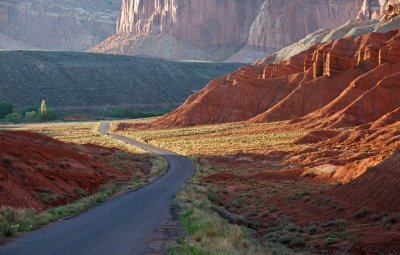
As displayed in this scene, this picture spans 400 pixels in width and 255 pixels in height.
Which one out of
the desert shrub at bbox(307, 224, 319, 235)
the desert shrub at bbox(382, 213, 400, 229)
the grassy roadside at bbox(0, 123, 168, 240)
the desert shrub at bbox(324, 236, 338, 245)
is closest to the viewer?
the grassy roadside at bbox(0, 123, 168, 240)

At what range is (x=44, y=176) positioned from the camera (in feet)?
109

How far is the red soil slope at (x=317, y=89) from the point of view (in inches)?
2982

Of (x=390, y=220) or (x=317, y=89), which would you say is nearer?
(x=390, y=220)

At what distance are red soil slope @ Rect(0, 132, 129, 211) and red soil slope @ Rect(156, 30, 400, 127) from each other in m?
38.5

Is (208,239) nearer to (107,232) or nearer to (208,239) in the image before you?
(208,239)

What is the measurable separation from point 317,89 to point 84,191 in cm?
Answer: 6145

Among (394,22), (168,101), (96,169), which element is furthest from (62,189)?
(168,101)

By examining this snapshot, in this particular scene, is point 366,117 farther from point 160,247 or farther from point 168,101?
point 168,101

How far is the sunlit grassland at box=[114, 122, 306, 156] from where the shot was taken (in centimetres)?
6669

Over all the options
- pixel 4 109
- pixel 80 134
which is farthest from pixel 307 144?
pixel 4 109

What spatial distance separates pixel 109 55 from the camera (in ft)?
588

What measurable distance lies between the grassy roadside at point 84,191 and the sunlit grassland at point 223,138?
5.89m

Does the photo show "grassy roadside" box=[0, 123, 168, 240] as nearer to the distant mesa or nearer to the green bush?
the distant mesa

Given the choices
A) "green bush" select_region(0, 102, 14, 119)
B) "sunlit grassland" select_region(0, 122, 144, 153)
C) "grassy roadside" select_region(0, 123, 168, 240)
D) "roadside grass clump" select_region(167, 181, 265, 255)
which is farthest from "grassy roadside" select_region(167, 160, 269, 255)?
"green bush" select_region(0, 102, 14, 119)
